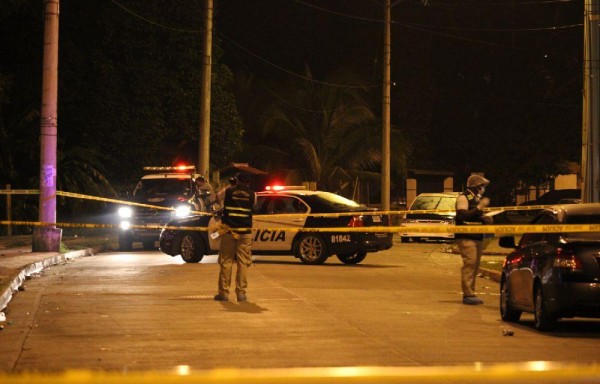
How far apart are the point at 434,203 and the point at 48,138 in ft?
44.0

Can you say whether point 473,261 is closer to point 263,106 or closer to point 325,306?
point 325,306

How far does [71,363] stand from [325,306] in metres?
5.18

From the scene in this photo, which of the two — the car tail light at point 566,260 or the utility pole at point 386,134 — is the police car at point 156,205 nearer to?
the utility pole at point 386,134

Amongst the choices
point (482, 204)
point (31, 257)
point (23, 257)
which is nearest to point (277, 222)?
point (31, 257)

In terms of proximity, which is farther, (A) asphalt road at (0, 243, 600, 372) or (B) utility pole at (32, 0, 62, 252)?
(B) utility pole at (32, 0, 62, 252)

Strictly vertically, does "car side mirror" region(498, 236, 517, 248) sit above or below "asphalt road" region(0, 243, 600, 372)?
above

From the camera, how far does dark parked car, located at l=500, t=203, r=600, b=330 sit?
1170 centimetres

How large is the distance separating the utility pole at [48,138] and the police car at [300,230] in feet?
9.26

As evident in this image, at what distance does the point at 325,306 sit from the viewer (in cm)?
1451

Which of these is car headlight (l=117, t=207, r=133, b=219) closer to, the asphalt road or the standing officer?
the asphalt road

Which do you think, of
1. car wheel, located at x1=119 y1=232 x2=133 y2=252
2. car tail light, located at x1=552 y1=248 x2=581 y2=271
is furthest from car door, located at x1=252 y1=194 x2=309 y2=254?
car tail light, located at x1=552 y1=248 x2=581 y2=271

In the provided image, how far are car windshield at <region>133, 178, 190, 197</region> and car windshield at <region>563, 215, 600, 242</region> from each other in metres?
18.1

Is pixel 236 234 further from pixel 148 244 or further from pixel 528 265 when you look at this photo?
pixel 148 244

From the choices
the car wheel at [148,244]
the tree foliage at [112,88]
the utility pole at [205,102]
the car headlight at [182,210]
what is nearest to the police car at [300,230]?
the car headlight at [182,210]
